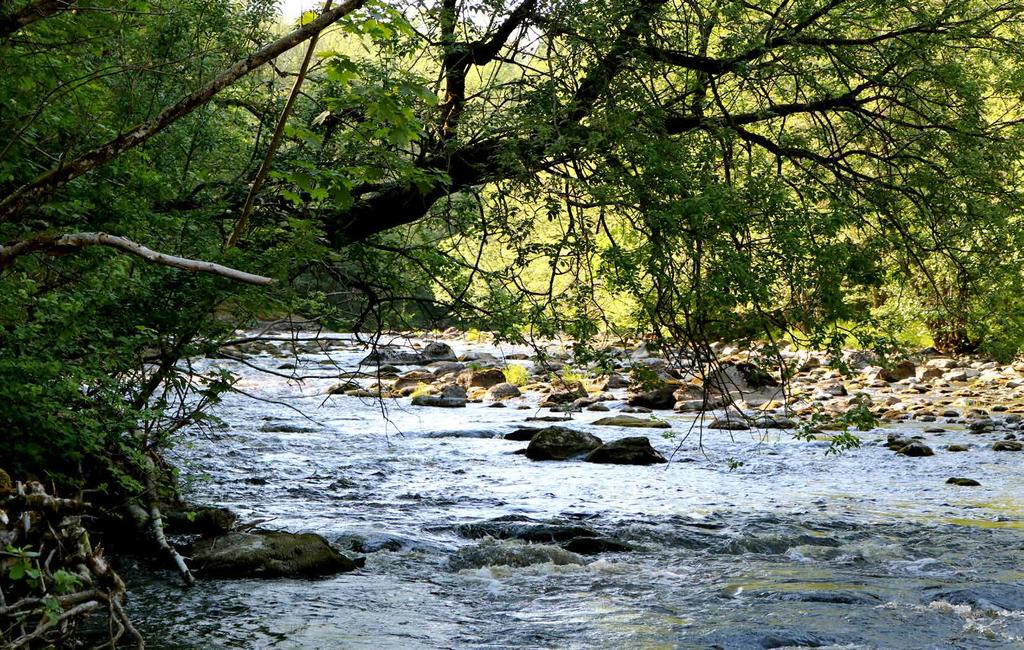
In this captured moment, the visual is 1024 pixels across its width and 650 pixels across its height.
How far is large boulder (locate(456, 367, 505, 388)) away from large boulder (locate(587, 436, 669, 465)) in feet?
25.4

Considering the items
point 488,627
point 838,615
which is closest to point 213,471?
point 488,627

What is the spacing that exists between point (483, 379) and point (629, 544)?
1233cm

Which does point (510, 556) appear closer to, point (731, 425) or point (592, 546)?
point (592, 546)

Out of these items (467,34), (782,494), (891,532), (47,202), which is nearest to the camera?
(47,202)

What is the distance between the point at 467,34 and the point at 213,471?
18.7 feet

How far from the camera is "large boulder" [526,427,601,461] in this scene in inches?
502

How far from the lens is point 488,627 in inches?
242

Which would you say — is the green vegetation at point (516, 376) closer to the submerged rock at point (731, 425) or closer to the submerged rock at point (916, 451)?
the submerged rock at point (731, 425)

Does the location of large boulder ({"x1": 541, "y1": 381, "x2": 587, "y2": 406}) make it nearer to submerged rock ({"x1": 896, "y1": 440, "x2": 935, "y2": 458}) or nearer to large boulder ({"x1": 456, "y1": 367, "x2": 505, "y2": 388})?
large boulder ({"x1": 456, "y1": 367, "x2": 505, "y2": 388})

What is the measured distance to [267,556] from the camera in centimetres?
708

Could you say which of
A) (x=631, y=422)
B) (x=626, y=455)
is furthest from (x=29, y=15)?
(x=631, y=422)

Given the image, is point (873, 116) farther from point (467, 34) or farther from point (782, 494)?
point (782, 494)

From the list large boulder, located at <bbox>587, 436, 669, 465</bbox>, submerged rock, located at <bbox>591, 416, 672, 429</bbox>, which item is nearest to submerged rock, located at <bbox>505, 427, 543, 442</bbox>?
submerged rock, located at <bbox>591, 416, 672, 429</bbox>

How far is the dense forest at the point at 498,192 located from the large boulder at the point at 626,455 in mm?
4133
